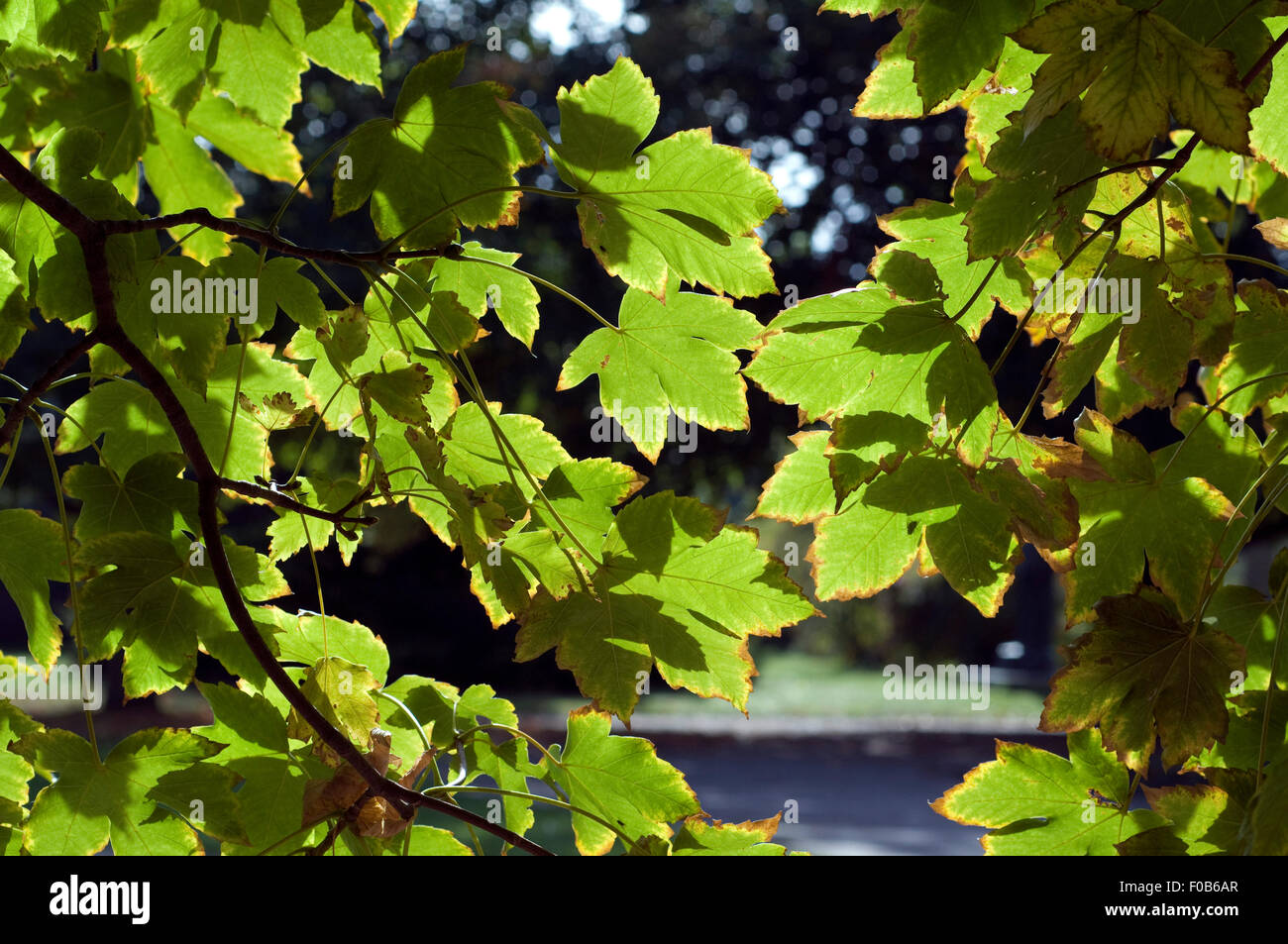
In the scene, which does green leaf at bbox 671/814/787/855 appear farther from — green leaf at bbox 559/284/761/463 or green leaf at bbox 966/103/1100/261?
green leaf at bbox 966/103/1100/261

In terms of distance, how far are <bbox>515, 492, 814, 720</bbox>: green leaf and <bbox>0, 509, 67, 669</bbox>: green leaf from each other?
623mm

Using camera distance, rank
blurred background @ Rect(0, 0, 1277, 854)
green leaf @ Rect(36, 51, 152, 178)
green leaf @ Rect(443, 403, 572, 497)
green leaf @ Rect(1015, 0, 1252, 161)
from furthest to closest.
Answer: blurred background @ Rect(0, 0, 1277, 854)
green leaf @ Rect(36, 51, 152, 178)
green leaf @ Rect(443, 403, 572, 497)
green leaf @ Rect(1015, 0, 1252, 161)

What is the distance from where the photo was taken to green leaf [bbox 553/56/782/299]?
1124mm

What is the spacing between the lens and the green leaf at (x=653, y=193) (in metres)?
1.12

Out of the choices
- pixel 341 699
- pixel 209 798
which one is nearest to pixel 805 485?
pixel 341 699

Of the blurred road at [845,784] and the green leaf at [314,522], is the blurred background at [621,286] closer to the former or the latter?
the blurred road at [845,784]

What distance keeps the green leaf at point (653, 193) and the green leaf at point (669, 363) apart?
0.18 feet

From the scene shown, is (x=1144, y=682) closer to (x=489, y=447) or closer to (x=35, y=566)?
(x=489, y=447)

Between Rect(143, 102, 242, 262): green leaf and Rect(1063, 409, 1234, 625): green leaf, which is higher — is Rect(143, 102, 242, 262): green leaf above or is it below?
above

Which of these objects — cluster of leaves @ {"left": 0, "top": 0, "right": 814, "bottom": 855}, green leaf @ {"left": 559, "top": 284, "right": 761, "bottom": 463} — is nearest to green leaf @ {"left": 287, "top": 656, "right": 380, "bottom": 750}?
cluster of leaves @ {"left": 0, "top": 0, "right": 814, "bottom": 855}

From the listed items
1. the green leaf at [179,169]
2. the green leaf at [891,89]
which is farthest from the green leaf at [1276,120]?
the green leaf at [179,169]
